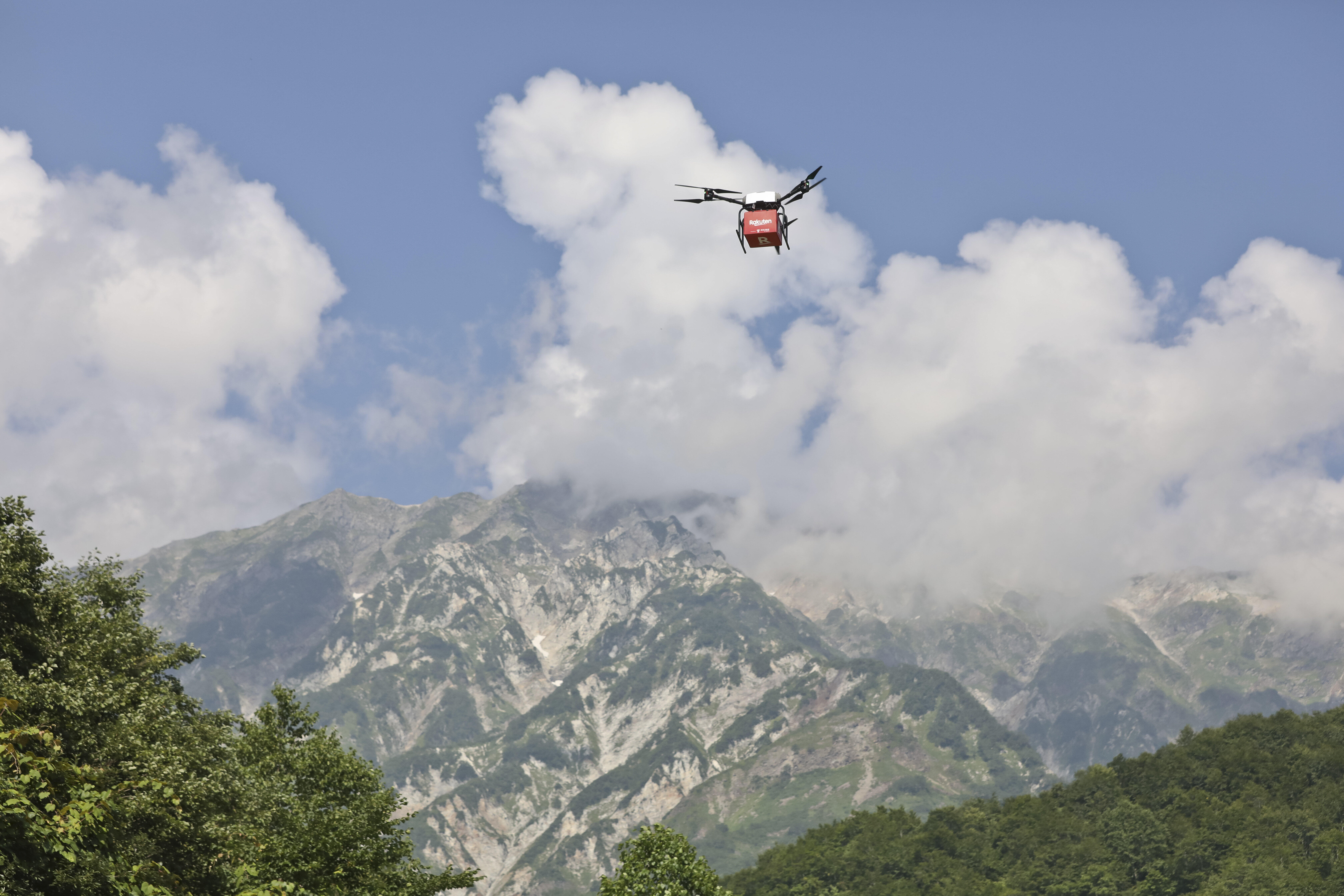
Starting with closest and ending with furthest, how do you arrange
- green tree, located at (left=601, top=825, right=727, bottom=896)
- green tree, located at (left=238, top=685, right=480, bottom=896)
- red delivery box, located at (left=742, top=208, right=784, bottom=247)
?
1. green tree, located at (left=238, top=685, right=480, bottom=896)
2. red delivery box, located at (left=742, top=208, right=784, bottom=247)
3. green tree, located at (left=601, top=825, right=727, bottom=896)

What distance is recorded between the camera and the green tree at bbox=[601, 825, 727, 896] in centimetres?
6925

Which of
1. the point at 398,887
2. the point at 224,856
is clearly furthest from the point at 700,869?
the point at 224,856

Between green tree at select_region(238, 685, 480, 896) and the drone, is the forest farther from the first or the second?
the drone

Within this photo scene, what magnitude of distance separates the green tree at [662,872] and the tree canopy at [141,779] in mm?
10534

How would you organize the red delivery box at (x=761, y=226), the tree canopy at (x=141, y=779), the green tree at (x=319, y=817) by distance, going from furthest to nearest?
the red delivery box at (x=761, y=226) < the green tree at (x=319, y=817) < the tree canopy at (x=141, y=779)

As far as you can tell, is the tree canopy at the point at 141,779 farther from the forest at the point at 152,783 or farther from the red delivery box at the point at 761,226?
the red delivery box at the point at 761,226

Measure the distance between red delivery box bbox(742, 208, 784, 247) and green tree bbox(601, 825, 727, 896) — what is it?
39906 millimetres

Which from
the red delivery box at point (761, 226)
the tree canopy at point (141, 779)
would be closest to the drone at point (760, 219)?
the red delivery box at point (761, 226)

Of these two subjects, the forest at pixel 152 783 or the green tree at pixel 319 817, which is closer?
the forest at pixel 152 783

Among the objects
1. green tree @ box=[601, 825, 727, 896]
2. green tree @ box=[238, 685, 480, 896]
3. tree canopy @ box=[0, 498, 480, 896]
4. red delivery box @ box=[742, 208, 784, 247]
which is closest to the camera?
tree canopy @ box=[0, 498, 480, 896]

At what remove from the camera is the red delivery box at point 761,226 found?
56.5 metres

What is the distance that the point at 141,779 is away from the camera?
44281 millimetres

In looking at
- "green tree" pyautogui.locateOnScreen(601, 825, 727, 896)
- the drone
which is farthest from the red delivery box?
"green tree" pyautogui.locateOnScreen(601, 825, 727, 896)

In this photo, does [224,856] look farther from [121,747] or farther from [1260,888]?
[1260,888]
